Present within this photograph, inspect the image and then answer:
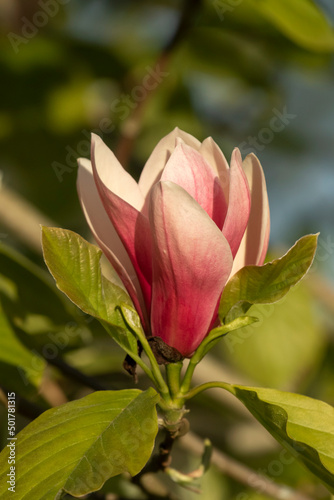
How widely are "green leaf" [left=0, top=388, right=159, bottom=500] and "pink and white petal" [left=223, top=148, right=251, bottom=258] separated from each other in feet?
0.65

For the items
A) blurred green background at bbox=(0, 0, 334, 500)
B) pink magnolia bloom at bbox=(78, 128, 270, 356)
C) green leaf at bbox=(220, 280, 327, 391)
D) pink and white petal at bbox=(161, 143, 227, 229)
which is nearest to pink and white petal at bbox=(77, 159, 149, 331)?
pink magnolia bloom at bbox=(78, 128, 270, 356)

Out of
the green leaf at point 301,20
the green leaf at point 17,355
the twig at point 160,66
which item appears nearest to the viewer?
the green leaf at point 17,355

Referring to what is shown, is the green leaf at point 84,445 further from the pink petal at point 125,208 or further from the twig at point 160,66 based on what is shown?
the twig at point 160,66

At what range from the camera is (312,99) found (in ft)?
8.43

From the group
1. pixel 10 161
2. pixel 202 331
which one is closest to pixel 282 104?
pixel 10 161

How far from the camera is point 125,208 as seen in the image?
71cm

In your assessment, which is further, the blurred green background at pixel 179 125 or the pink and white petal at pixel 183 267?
the blurred green background at pixel 179 125

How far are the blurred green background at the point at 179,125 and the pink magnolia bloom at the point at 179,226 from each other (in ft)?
0.89

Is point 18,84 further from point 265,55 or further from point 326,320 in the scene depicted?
point 326,320

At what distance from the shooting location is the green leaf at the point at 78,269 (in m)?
0.70

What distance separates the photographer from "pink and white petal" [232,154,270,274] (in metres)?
0.75

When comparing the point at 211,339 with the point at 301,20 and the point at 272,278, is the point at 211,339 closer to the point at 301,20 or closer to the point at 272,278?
the point at 272,278

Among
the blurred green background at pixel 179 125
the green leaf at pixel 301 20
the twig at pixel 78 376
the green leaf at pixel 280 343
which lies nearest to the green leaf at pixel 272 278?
the twig at pixel 78 376

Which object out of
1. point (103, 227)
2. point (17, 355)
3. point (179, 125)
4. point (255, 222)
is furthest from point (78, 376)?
point (179, 125)
